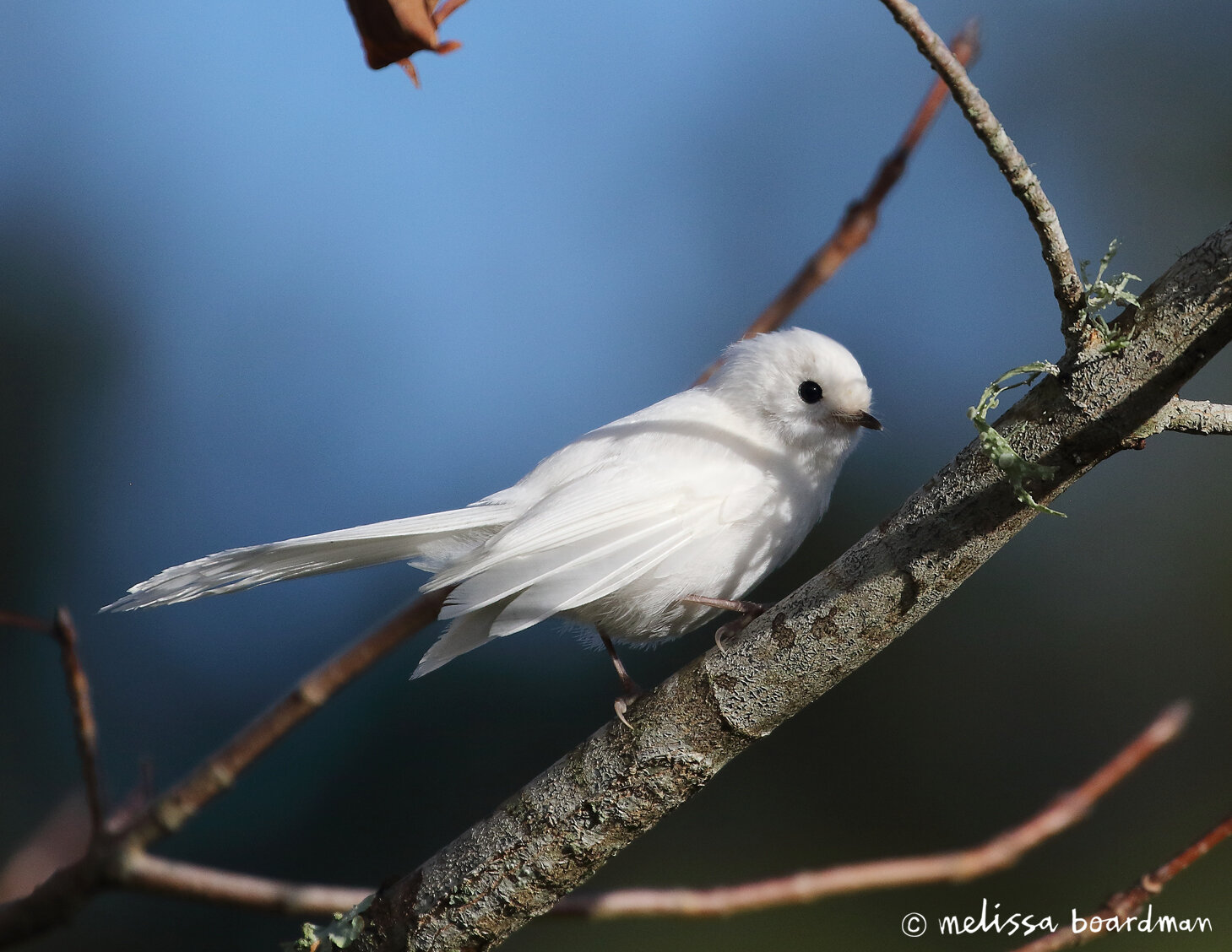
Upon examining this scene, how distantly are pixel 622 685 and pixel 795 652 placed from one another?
3.96 ft

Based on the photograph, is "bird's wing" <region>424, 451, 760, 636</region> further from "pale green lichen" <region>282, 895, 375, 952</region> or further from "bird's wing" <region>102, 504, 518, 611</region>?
"pale green lichen" <region>282, 895, 375, 952</region>

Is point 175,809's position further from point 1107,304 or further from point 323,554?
point 1107,304

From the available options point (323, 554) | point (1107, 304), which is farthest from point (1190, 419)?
point (323, 554)

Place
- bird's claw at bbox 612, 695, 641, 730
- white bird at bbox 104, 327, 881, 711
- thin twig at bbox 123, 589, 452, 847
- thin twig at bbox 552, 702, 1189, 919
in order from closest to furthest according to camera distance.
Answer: thin twig at bbox 123, 589, 452, 847 < thin twig at bbox 552, 702, 1189, 919 < bird's claw at bbox 612, 695, 641, 730 < white bird at bbox 104, 327, 881, 711

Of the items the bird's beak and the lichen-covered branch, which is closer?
the lichen-covered branch

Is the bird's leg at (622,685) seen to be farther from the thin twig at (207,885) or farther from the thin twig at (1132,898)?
the thin twig at (1132,898)

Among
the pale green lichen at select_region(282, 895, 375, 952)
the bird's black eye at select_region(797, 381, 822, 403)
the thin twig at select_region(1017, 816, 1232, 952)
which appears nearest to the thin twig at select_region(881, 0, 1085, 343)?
the thin twig at select_region(1017, 816, 1232, 952)

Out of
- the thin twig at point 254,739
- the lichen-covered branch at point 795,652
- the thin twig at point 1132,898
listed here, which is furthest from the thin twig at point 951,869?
the thin twig at point 254,739

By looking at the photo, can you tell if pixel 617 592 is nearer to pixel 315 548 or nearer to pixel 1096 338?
pixel 315 548

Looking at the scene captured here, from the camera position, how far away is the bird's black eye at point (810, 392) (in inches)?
135

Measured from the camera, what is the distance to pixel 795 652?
200 centimetres

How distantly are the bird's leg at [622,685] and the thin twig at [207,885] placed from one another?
77 cm

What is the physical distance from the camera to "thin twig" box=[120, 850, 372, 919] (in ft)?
5.30

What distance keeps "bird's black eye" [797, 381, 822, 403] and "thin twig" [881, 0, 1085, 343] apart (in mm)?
1717
